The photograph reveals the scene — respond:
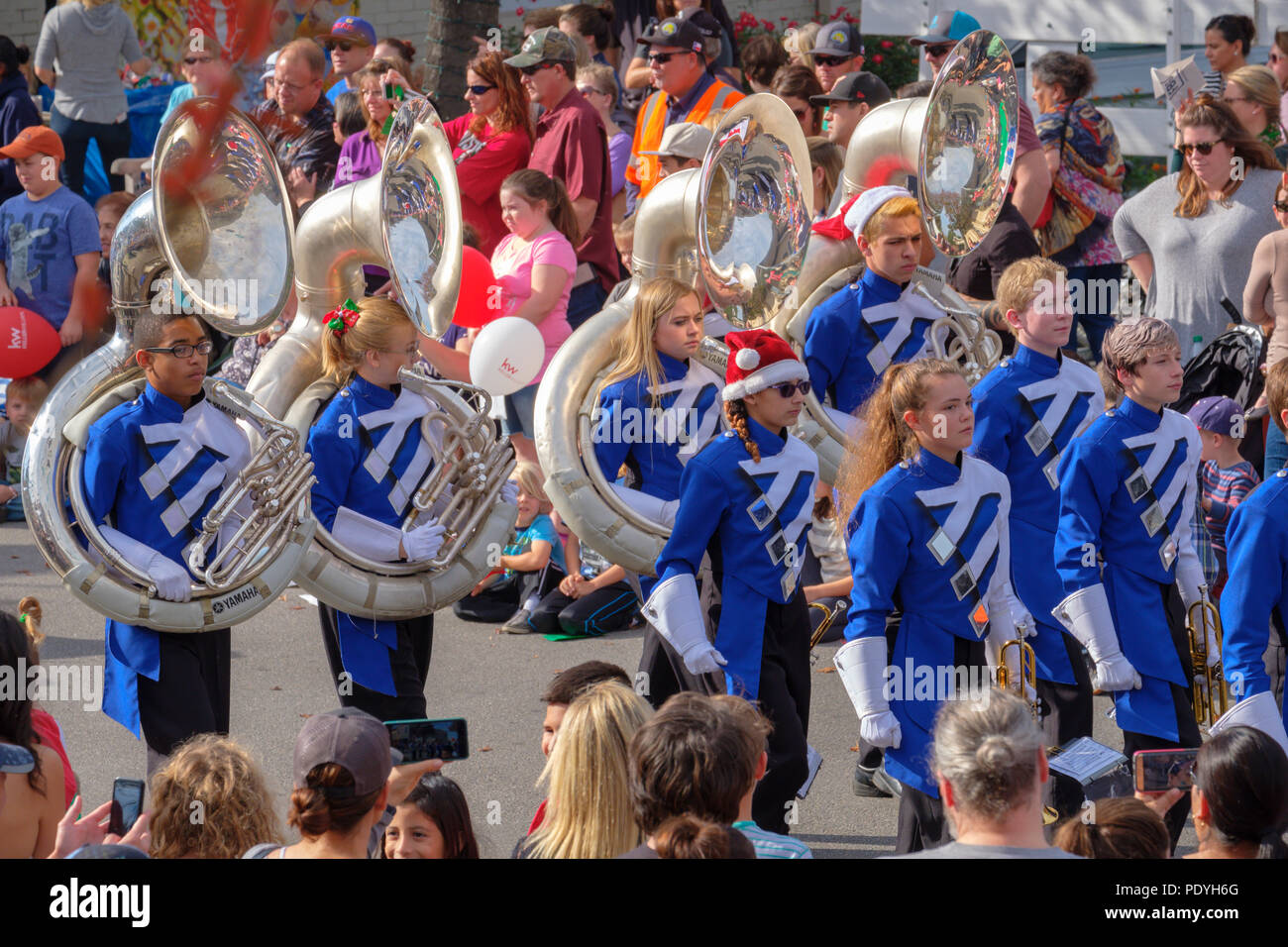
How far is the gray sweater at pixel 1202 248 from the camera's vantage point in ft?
26.1

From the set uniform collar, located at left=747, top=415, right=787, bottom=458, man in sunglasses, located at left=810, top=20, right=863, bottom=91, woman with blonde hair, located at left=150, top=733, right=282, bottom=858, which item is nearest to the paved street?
woman with blonde hair, located at left=150, top=733, right=282, bottom=858

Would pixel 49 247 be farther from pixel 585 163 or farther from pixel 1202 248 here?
pixel 1202 248

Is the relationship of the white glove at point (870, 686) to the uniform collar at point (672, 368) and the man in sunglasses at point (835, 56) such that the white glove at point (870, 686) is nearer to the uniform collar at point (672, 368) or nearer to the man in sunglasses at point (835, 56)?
the uniform collar at point (672, 368)

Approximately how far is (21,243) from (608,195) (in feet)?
10.3

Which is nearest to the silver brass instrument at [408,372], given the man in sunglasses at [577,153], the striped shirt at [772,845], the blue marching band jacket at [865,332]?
the blue marching band jacket at [865,332]

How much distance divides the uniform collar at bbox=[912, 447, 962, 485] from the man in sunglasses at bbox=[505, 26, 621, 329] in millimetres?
4065

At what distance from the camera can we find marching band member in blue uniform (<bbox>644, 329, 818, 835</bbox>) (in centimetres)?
511

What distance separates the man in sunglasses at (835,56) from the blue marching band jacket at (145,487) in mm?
5331

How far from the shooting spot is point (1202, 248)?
8031 millimetres

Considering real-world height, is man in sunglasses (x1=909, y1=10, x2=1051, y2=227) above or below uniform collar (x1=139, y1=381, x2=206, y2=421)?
above

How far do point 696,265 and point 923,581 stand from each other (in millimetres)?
2007

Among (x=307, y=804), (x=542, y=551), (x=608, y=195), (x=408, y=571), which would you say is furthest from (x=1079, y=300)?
(x=307, y=804)

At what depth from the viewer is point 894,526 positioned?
4820mm

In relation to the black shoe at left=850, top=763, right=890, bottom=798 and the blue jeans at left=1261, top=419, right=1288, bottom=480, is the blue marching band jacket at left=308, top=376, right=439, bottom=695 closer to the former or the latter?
the black shoe at left=850, top=763, right=890, bottom=798
